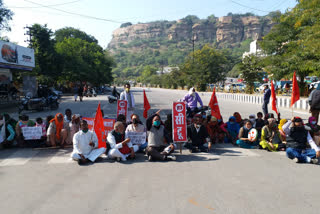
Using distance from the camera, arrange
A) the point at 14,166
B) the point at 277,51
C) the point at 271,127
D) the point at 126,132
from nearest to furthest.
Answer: the point at 14,166 < the point at 126,132 < the point at 271,127 < the point at 277,51

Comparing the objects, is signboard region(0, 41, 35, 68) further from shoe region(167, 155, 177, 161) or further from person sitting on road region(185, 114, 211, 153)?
shoe region(167, 155, 177, 161)

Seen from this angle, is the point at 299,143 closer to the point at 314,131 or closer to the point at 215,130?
the point at 314,131

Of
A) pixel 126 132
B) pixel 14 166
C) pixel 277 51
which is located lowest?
pixel 14 166

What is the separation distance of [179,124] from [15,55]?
79.3 feet

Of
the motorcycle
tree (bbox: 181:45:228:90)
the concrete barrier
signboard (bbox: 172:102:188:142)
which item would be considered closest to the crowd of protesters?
signboard (bbox: 172:102:188:142)

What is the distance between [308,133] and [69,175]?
5.58m

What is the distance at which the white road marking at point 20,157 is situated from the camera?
23.8 feet

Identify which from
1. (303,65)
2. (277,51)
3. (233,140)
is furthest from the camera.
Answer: (277,51)

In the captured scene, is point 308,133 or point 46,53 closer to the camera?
point 308,133

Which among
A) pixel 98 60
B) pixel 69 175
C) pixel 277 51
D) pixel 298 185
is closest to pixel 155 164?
pixel 69 175

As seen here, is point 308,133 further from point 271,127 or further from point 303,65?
point 303,65

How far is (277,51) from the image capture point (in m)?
30.9

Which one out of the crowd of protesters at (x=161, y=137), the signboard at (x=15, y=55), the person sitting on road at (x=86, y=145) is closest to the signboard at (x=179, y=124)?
the crowd of protesters at (x=161, y=137)

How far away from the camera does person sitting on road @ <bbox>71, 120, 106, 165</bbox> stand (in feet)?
23.5
